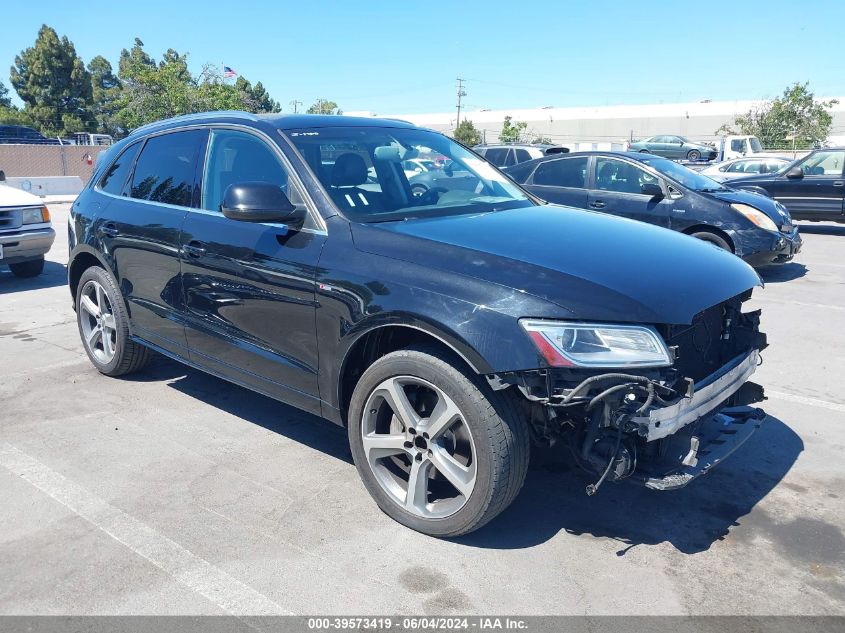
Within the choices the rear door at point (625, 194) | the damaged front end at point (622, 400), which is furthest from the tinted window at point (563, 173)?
the damaged front end at point (622, 400)

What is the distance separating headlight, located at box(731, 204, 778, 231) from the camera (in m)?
8.76

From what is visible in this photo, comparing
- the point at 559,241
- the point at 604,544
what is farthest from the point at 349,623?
the point at 559,241

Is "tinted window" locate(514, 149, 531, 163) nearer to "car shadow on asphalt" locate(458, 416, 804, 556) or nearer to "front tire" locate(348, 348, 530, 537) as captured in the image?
"car shadow on asphalt" locate(458, 416, 804, 556)

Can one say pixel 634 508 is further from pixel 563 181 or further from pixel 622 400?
pixel 563 181

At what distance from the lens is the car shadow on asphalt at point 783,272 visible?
9.29 m

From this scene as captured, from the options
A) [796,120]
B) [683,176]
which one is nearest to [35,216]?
[683,176]

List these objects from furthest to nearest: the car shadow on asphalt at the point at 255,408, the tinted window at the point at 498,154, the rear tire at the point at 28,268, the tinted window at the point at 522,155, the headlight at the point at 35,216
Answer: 1. the tinted window at the point at 498,154
2. the tinted window at the point at 522,155
3. the rear tire at the point at 28,268
4. the headlight at the point at 35,216
5. the car shadow on asphalt at the point at 255,408

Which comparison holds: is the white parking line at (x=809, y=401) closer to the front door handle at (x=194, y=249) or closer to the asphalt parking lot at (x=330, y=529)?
the asphalt parking lot at (x=330, y=529)

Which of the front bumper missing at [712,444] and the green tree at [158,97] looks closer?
the front bumper missing at [712,444]

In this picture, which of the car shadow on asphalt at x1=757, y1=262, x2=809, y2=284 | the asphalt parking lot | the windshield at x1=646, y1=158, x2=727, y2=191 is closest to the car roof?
the asphalt parking lot

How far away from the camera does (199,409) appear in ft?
15.8

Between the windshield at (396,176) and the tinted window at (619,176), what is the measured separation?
16.9 ft

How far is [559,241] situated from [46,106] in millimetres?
56977

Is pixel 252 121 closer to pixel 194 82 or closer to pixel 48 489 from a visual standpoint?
pixel 48 489
